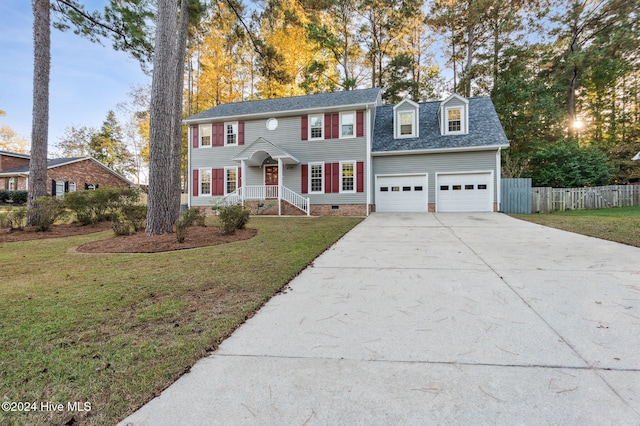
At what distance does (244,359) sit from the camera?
2.03m

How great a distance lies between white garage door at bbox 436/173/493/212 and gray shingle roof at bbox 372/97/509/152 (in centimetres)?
159

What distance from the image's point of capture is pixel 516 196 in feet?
45.7

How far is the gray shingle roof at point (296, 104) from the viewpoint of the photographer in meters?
15.0

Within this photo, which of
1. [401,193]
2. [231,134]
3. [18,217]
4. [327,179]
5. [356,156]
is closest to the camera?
[18,217]

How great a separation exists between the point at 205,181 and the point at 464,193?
14280mm

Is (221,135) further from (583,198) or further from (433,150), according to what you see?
(583,198)

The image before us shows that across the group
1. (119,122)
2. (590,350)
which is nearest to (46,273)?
(590,350)

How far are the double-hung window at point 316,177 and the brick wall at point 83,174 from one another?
21.7 meters

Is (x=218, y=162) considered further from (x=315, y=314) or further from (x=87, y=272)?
(x=315, y=314)

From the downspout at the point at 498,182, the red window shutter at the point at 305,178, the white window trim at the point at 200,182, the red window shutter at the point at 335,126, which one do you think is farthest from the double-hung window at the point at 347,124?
the white window trim at the point at 200,182

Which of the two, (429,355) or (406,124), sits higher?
(406,124)

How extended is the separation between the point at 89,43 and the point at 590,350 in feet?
52.7

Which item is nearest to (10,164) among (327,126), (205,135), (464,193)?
(205,135)

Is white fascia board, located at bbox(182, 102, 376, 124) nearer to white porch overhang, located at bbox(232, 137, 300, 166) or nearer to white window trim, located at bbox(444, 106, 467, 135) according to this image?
white porch overhang, located at bbox(232, 137, 300, 166)
